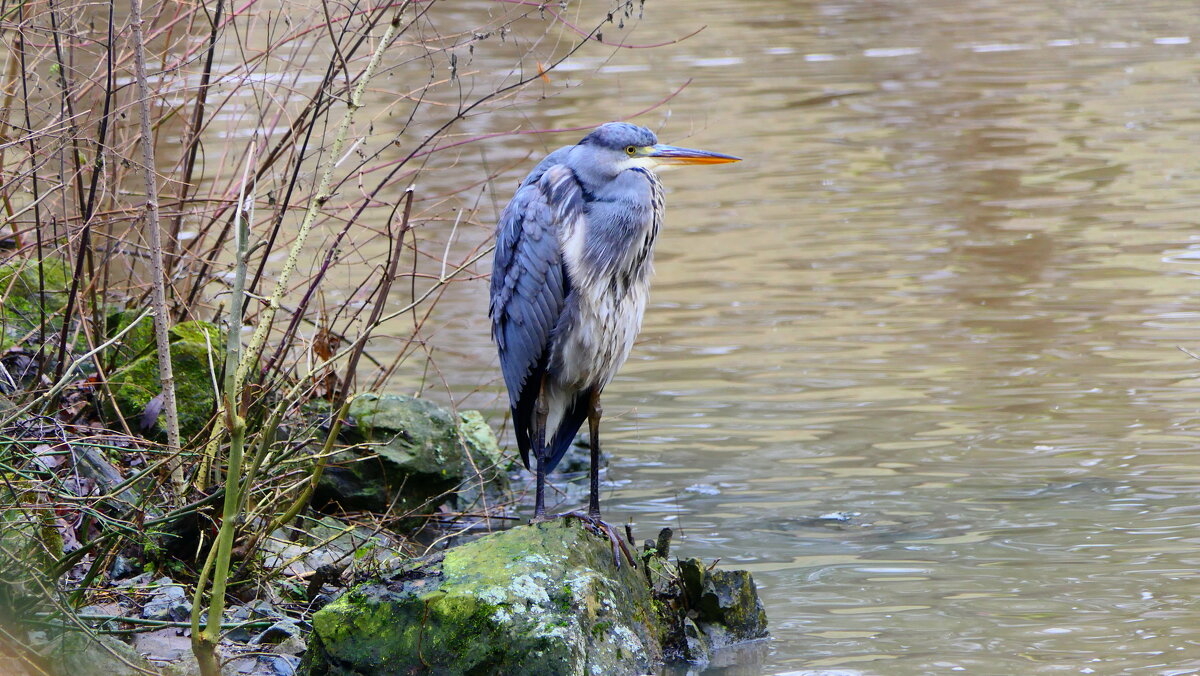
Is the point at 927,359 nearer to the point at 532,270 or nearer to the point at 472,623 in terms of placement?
the point at 532,270

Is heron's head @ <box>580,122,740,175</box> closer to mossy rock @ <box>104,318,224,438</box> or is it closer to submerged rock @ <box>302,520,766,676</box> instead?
submerged rock @ <box>302,520,766,676</box>

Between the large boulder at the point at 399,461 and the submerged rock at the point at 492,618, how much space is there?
5.83 ft

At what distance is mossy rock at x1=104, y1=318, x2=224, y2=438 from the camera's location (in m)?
5.78

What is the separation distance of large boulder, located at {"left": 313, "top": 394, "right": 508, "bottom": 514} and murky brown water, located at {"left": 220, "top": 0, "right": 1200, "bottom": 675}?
377 mm

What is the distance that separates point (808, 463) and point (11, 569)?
407 cm

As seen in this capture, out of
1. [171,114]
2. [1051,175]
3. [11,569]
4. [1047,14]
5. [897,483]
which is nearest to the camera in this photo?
[11,569]

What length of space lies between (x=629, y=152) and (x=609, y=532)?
1314 millimetres

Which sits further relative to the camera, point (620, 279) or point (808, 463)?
point (808, 463)

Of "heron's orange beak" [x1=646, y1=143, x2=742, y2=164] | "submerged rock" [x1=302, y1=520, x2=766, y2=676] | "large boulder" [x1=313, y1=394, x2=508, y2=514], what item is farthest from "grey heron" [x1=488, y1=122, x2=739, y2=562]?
"large boulder" [x1=313, y1=394, x2=508, y2=514]

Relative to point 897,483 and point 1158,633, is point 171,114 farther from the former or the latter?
point 1158,633

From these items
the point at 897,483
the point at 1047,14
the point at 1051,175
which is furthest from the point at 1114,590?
the point at 1047,14

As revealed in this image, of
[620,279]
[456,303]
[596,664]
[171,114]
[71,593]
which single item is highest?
[171,114]

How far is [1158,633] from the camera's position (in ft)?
16.7

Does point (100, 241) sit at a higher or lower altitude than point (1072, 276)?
higher
